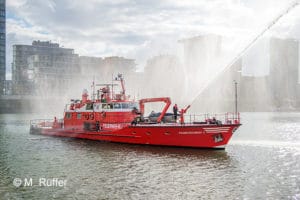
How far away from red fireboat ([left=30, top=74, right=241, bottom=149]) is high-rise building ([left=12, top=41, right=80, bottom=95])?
471 feet

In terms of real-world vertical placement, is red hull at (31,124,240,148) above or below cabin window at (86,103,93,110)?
below

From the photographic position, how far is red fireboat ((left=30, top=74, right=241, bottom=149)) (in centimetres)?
3319

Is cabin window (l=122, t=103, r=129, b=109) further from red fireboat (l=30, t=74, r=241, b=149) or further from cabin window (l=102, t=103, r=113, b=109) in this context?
cabin window (l=102, t=103, r=113, b=109)

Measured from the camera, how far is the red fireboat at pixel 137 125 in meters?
33.2

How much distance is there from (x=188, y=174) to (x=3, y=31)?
511ft

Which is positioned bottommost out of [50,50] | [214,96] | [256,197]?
Result: [256,197]

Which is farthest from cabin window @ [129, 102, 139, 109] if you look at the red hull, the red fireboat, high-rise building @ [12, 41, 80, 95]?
high-rise building @ [12, 41, 80, 95]

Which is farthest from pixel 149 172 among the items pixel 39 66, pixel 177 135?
pixel 39 66

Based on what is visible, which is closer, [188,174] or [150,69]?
[188,174]

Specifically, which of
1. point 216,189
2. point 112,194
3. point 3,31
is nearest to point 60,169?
point 112,194

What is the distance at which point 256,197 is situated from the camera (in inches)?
761

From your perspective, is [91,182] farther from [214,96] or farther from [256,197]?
[214,96]

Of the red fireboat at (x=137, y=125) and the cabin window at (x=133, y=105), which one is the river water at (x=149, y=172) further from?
the cabin window at (x=133, y=105)

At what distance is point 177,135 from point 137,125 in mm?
4567
